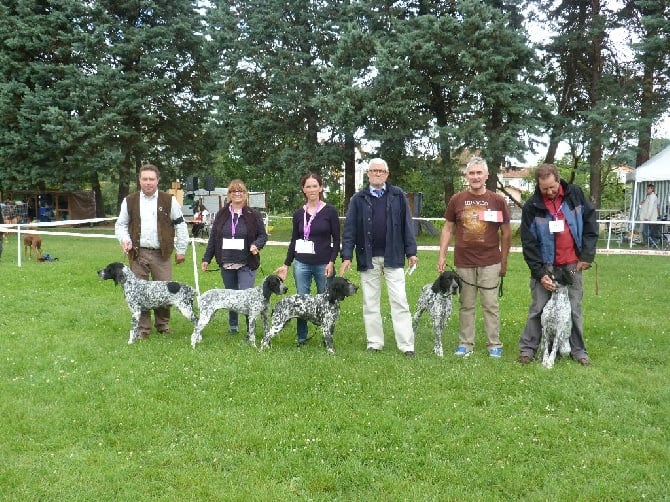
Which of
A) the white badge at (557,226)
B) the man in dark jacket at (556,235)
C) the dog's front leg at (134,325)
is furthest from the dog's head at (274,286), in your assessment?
the white badge at (557,226)

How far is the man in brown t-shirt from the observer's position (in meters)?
5.54

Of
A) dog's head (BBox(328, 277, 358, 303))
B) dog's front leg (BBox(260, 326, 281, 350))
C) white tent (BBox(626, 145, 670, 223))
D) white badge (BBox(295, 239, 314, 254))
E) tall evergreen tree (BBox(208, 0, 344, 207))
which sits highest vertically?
tall evergreen tree (BBox(208, 0, 344, 207))

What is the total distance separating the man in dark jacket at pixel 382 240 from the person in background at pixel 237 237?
1.16m

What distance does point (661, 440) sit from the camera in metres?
3.85

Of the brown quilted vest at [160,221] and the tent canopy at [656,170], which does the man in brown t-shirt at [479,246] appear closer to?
the brown quilted vest at [160,221]

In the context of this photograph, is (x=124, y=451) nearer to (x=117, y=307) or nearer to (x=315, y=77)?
(x=117, y=307)

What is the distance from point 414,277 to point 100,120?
15597 mm

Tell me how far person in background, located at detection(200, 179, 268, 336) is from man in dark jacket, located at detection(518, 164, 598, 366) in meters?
2.84

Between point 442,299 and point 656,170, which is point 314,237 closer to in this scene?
point 442,299

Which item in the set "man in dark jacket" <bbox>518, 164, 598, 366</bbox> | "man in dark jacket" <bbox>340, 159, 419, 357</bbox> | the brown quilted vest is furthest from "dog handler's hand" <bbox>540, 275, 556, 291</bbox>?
the brown quilted vest

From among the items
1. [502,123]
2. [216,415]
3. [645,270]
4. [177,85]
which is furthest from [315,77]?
[216,415]

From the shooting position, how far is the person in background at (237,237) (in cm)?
632

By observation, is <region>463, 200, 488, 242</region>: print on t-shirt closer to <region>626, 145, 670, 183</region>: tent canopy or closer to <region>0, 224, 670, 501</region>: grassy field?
<region>0, 224, 670, 501</region>: grassy field

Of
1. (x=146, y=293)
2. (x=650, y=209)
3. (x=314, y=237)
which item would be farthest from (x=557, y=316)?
(x=650, y=209)
